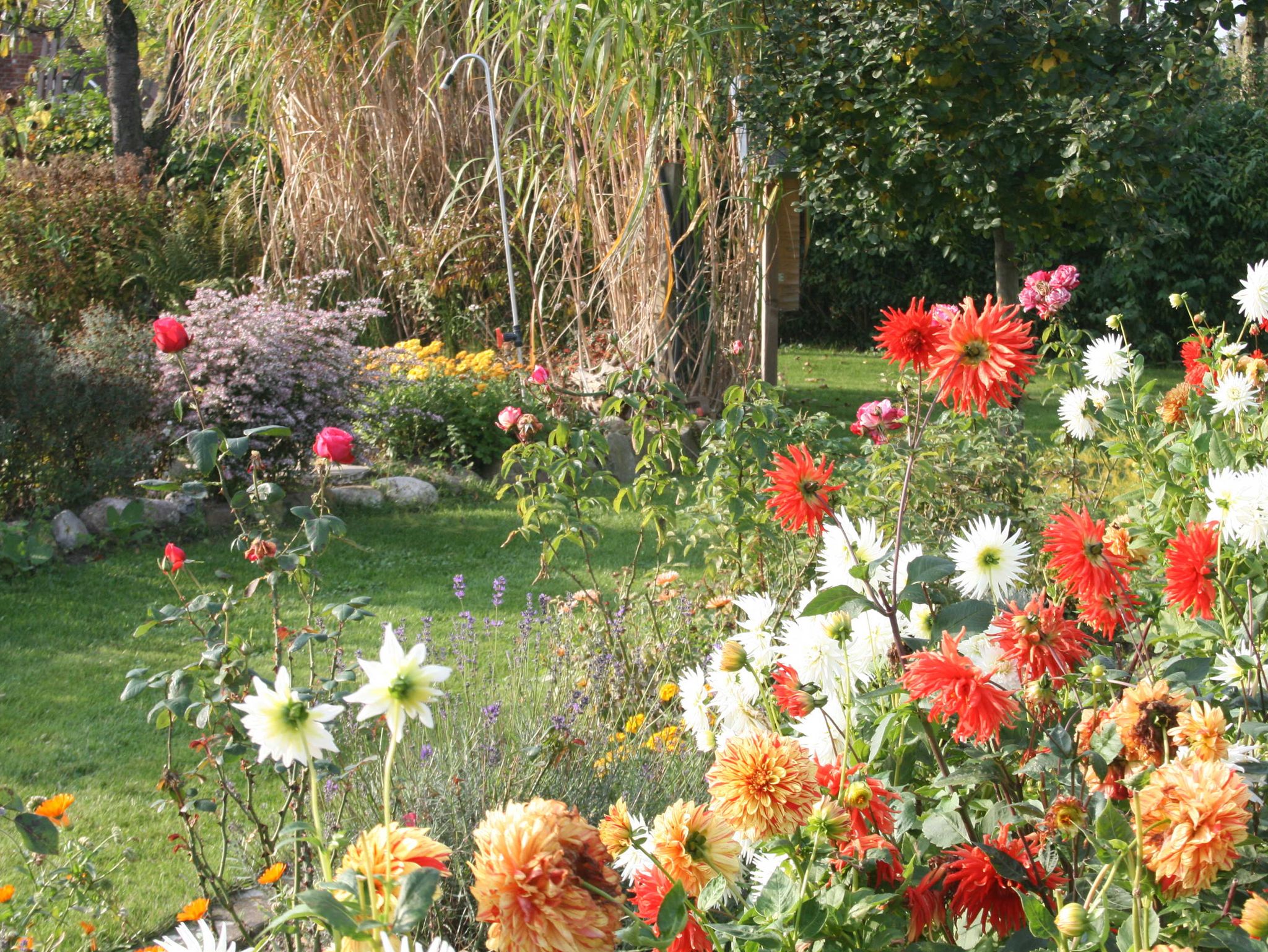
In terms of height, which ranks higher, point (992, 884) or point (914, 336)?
point (914, 336)

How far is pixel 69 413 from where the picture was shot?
494 cm

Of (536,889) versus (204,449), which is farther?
(204,449)

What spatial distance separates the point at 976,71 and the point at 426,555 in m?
3.17

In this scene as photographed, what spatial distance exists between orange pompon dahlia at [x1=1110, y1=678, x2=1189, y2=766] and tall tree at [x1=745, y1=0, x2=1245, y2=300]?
4.10 m

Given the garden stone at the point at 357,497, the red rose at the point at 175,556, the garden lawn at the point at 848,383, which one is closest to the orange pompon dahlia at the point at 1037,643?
the red rose at the point at 175,556

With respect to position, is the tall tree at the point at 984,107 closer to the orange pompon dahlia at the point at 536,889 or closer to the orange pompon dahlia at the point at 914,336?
the orange pompon dahlia at the point at 914,336

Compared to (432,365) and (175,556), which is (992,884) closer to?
(175,556)

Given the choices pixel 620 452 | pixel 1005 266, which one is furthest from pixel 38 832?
pixel 620 452

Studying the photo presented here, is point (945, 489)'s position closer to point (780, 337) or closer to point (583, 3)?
point (583, 3)

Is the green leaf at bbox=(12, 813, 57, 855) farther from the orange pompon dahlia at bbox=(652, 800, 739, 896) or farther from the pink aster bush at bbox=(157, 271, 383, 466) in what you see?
the pink aster bush at bbox=(157, 271, 383, 466)

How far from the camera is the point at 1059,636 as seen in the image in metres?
1.12

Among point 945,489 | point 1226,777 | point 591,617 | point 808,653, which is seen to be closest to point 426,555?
point 591,617

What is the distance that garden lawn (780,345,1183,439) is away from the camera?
7617mm

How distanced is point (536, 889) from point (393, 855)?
0.10 m
